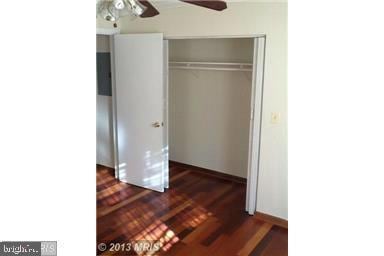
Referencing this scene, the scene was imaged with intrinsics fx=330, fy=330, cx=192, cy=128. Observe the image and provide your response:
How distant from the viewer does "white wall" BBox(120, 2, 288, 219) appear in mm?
2938

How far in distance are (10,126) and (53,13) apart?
20 cm

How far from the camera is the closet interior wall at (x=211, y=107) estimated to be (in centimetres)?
401

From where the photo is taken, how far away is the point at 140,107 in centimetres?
388

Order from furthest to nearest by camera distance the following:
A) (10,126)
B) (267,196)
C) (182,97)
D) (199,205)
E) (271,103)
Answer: (182,97), (199,205), (267,196), (271,103), (10,126)

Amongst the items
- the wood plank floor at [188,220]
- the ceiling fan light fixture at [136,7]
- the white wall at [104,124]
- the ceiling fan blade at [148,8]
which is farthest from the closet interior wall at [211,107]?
the ceiling fan light fixture at [136,7]

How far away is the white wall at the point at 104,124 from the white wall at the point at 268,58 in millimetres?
1247

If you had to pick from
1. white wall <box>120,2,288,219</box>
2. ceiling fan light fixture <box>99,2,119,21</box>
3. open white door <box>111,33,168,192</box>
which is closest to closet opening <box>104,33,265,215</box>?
open white door <box>111,33,168,192</box>

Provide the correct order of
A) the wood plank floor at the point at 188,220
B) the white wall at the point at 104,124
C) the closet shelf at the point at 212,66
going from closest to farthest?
1. the wood plank floor at the point at 188,220
2. the closet shelf at the point at 212,66
3. the white wall at the point at 104,124

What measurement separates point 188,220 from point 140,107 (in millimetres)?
1432

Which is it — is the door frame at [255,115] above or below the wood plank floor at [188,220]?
above

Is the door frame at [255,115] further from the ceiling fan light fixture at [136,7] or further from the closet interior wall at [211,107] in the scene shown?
the ceiling fan light fixture at [136,7]

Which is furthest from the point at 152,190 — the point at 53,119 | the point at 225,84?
the point at 53,119

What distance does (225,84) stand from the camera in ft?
13.5
